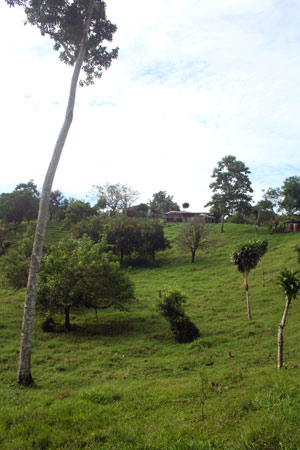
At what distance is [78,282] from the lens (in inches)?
872

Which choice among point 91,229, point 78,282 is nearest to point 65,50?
point 78,282

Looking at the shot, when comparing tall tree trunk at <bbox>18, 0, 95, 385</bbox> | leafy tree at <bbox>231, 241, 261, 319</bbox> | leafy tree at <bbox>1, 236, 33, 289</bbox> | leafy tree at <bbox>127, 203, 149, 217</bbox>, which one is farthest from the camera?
leafy tree at <bbox>127, 203, 149, 217</bbox>

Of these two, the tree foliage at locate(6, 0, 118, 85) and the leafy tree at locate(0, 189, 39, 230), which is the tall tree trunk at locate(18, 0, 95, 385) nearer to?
the tree foliage at locate(6, 0, 118, 85)

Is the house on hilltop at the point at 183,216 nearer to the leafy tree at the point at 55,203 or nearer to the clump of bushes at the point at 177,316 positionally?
the leafy tree at the point at 55,203

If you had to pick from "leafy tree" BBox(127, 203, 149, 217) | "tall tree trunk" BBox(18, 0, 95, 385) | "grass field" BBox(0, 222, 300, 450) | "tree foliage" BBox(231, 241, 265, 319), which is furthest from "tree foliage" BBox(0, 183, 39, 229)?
"tall tree trunk" BBox(18, 0, 95, 385)

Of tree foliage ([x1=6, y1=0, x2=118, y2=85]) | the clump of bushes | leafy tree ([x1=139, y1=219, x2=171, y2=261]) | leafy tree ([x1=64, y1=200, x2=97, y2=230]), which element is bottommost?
the clump of bushes

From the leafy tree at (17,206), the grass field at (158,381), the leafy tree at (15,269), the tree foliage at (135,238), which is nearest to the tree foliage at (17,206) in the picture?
the leafy tree at (17,206)

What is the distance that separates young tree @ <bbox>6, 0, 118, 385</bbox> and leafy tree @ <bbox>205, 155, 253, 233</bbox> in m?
48.3

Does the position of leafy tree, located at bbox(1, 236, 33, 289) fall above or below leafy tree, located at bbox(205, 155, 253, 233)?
below

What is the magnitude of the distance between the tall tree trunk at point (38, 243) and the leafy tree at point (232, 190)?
5024cm

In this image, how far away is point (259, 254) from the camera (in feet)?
81.2

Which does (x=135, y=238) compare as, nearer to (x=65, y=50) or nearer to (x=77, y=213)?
(x=77, y=213)

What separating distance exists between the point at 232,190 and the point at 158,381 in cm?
5381

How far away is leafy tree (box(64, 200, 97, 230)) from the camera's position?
68.6m
